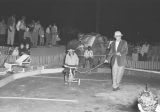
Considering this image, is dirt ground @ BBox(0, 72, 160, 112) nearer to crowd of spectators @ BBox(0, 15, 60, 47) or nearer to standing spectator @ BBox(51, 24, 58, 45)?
crowd of spectators @ BBox(0, 15, 60, 47)

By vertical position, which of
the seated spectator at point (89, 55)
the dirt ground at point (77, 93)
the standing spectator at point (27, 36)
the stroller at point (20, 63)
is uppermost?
the standing spectator at point (27, 36)

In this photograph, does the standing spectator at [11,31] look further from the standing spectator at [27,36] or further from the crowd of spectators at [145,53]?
the crowd of spectators at [145,53]

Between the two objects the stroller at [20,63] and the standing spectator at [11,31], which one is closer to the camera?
the stroller at [20,63]

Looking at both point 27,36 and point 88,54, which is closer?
point 88,54

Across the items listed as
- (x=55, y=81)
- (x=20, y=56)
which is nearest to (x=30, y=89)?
(x=55, y=81)

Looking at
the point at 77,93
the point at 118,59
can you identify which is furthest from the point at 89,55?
the point at 77,93

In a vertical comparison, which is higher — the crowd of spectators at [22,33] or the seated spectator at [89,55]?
the crowd of spectators at [22,33]

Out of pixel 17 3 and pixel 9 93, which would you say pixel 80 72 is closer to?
pixel 9 93

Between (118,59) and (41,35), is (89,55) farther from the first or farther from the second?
(118,59)

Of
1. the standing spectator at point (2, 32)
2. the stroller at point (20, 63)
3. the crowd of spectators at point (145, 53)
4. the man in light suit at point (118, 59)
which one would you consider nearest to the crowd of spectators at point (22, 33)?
the standing spectator at point (2, 32)

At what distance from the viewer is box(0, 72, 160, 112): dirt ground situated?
952 centimetres

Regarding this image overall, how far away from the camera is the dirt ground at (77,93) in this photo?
952 cm

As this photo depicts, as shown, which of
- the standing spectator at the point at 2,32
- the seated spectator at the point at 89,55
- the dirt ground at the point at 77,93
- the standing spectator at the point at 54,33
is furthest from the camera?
the standing spectator at the point at 54,33

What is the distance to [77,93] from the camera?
11.3 metres
